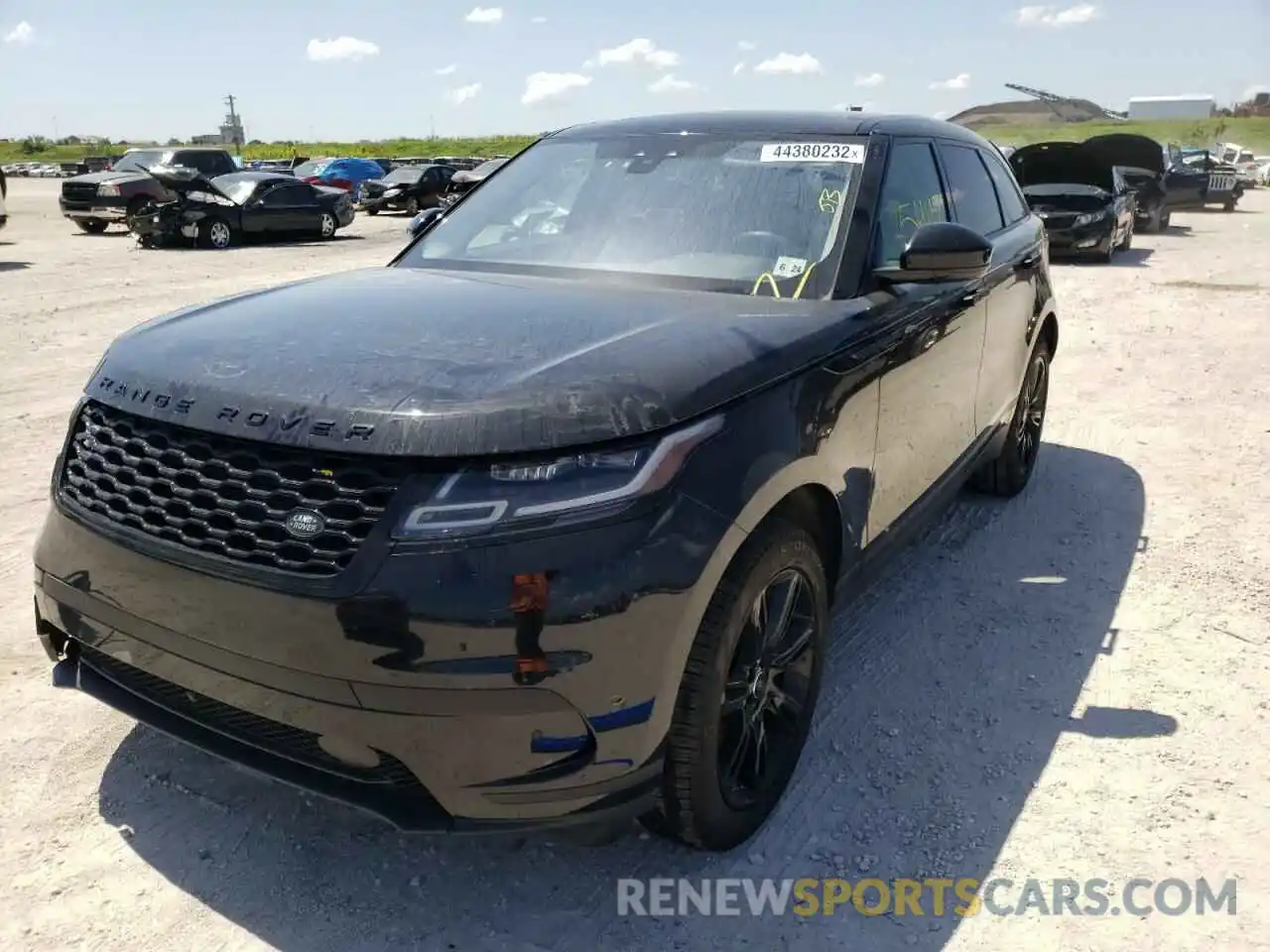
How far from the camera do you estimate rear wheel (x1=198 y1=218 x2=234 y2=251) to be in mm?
17906

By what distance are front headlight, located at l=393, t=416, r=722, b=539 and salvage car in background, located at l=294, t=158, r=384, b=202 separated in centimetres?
2997

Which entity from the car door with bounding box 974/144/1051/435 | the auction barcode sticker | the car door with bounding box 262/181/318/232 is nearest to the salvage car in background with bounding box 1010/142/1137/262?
the car door with bounding box 974/144/1051/435

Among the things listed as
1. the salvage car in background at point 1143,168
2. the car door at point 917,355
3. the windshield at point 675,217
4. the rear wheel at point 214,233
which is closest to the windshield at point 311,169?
the rear wheel at point 214,233

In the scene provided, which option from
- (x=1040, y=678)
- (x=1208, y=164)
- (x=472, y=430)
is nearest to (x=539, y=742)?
(x=472, y=430)

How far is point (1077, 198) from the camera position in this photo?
14844mm

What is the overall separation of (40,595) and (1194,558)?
4.43 metres

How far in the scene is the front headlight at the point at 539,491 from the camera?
2016mm

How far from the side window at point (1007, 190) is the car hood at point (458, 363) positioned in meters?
2.37

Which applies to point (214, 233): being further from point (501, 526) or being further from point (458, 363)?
point (501, 526)

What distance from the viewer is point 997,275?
432 centimetres

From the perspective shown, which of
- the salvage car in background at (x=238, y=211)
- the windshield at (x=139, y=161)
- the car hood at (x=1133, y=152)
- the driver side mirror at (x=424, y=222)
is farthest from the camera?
the windshield at (x=139, y=161)

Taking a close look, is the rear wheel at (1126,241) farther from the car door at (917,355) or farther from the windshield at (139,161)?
the windshield at (139,161)

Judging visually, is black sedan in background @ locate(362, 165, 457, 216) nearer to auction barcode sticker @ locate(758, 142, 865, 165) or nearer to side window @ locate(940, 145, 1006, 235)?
side window @ locate(940, 145, 1006, 235)

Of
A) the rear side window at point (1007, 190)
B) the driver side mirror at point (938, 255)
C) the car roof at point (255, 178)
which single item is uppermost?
the car roof at point (255, 178)
